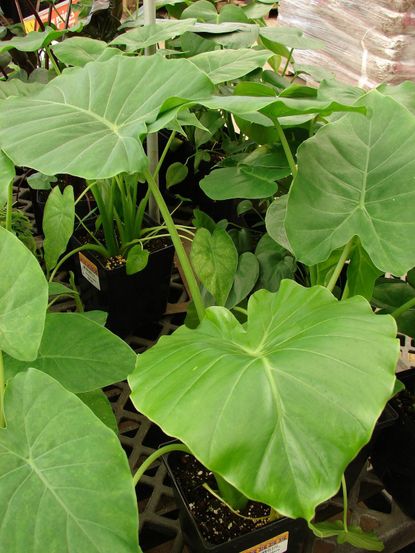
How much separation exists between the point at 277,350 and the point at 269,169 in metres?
0.50

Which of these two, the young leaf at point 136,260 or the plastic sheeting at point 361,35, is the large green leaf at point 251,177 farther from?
the plastic sheeting at point 361,35

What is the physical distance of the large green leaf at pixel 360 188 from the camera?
732mm

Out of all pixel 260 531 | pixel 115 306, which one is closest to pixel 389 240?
pixel 260 531

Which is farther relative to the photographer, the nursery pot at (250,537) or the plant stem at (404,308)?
the plant stem at (404,308)

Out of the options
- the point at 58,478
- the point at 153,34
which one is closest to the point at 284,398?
the point at 58,478

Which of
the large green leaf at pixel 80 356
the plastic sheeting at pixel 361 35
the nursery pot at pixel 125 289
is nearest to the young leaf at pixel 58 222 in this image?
the nursery pot at pixel 125 289

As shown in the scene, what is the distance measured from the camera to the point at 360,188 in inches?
31.2

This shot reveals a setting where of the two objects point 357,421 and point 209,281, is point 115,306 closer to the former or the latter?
point 209,281

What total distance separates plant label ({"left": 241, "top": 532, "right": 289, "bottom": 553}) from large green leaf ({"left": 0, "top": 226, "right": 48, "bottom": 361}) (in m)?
0.38

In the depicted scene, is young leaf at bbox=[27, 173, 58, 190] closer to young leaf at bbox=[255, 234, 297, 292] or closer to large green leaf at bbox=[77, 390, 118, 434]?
young leaf at bbox=[255, 234, 297, 292]

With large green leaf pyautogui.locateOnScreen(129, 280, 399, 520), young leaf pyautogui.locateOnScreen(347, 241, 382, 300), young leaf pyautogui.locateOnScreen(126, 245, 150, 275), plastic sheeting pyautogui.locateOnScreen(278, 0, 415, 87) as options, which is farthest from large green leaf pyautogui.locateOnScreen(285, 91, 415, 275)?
plastic sheeting pyautogui.locateOnScreen(278, 0, 415, 87)

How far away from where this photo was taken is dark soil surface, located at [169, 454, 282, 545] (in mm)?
733

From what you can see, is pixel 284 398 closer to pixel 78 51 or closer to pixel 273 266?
pixel 273 266

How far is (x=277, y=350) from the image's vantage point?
0.55 m
